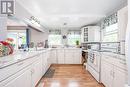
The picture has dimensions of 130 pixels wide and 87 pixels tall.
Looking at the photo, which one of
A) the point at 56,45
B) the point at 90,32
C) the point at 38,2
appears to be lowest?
the point at 56,45

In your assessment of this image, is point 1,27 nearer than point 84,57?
Yes

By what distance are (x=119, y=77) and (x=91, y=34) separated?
440 cm

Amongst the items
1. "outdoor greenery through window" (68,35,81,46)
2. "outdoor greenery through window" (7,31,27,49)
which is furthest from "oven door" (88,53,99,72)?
"outdoor greenery through window" (68,35,81,46)

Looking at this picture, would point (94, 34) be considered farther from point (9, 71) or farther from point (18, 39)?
point (9, 71)

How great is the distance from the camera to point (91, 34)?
21.4 ft

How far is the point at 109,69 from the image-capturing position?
2771 mm

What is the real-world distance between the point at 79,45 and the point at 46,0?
4.78 m

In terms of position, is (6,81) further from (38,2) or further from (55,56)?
(55,56)

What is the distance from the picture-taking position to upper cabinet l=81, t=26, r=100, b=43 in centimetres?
635

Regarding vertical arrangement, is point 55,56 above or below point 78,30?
below

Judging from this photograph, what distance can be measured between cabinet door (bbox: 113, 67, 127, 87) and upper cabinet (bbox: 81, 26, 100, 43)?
3997 millimetres

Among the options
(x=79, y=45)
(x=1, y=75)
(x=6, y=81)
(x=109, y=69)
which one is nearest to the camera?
(x=1, y=75)

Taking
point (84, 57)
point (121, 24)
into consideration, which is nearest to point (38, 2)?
point (121, 24)

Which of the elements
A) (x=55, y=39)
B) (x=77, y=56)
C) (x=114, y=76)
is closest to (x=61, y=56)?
(x=77, y=56)
